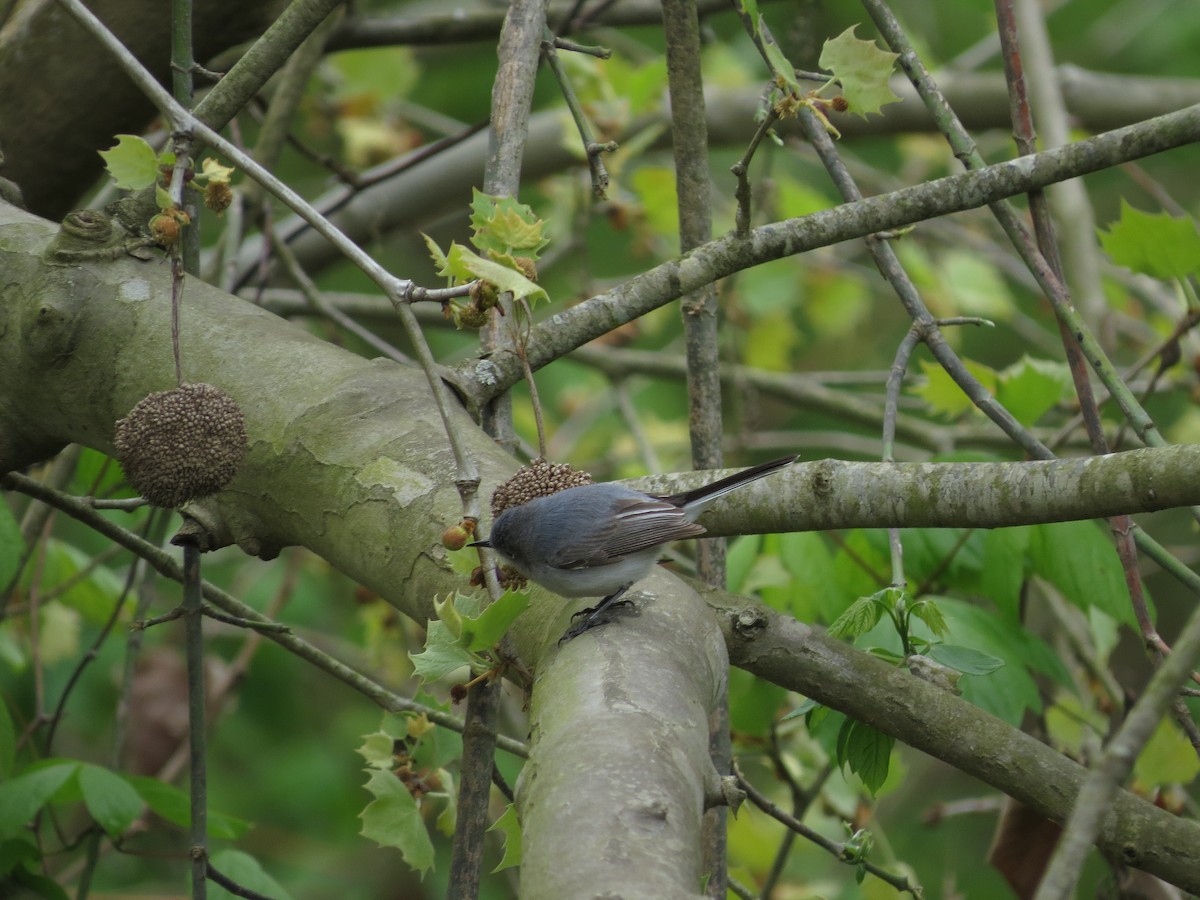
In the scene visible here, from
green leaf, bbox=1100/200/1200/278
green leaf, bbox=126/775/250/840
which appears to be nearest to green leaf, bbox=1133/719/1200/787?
green leaf, bbox=1100/200/1200/278

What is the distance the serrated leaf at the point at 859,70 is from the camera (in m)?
2.18

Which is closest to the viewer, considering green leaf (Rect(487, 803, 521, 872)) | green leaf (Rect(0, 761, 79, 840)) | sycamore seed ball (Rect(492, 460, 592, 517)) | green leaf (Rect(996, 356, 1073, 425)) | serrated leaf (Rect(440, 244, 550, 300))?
serrated leaf (Rect(440, 244, 550, 300))

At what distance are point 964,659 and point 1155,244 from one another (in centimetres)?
128

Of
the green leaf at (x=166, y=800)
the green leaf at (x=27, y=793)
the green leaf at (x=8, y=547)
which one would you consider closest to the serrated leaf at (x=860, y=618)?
the green leaf at (x=166, y=800)

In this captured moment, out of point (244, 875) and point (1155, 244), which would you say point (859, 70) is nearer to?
point (1155, 244)

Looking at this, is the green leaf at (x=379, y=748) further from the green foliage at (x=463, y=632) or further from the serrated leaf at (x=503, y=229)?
the serrated leaf at (x=503, y=229)

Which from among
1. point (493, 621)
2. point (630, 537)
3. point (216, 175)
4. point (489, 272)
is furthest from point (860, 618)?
point (216, 175)

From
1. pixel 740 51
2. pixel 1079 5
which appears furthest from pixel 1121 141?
pixel 1079 5

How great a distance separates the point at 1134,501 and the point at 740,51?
21.2 feet

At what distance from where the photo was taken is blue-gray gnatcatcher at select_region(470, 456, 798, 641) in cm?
231

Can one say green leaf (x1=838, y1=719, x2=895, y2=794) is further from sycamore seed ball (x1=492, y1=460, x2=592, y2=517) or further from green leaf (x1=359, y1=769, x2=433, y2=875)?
green leaf (x1=359, y1=769, x2=433, y2=875)

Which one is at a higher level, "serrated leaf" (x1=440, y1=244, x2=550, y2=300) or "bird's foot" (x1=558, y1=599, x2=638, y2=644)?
"serrated leaf" (x1=440, y1=244, x2=550, y2=300)

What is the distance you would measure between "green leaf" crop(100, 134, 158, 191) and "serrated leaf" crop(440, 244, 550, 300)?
0.61m

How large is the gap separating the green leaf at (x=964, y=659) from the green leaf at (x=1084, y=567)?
2.27 feet
